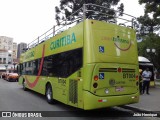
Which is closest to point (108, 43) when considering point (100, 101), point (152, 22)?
point (100, 101)

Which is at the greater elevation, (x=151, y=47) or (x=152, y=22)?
(x=152, y=22)

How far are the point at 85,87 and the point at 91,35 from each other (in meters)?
1.81

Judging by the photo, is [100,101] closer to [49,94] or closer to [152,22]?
[49,94]

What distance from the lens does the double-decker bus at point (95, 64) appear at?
332 inches

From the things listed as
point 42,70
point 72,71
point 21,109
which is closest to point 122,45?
point 72,71

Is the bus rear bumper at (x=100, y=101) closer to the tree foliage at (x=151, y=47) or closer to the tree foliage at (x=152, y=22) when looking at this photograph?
the tree foliage at (x=152, y=22)

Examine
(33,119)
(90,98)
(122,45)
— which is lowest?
(33,119)

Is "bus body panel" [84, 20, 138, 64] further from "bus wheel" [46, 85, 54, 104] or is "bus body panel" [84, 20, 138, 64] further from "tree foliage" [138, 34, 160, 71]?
"tree foliage" [138, 34, 160, 71]

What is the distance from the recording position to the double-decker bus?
8.45 meters

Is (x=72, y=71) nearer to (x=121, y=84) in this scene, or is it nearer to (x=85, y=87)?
(x=85, y=87)

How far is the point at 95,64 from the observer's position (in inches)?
333

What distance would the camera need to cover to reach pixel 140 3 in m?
29.5

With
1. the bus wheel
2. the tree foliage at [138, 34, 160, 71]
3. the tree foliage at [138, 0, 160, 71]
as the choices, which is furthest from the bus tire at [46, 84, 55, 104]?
the tree foliage at [138, 34, 160, 71]

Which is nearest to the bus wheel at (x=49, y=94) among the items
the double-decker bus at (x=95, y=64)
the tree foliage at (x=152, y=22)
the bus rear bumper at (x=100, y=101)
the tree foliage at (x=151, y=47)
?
A: the double-decker bus at (x=95, y=64)
